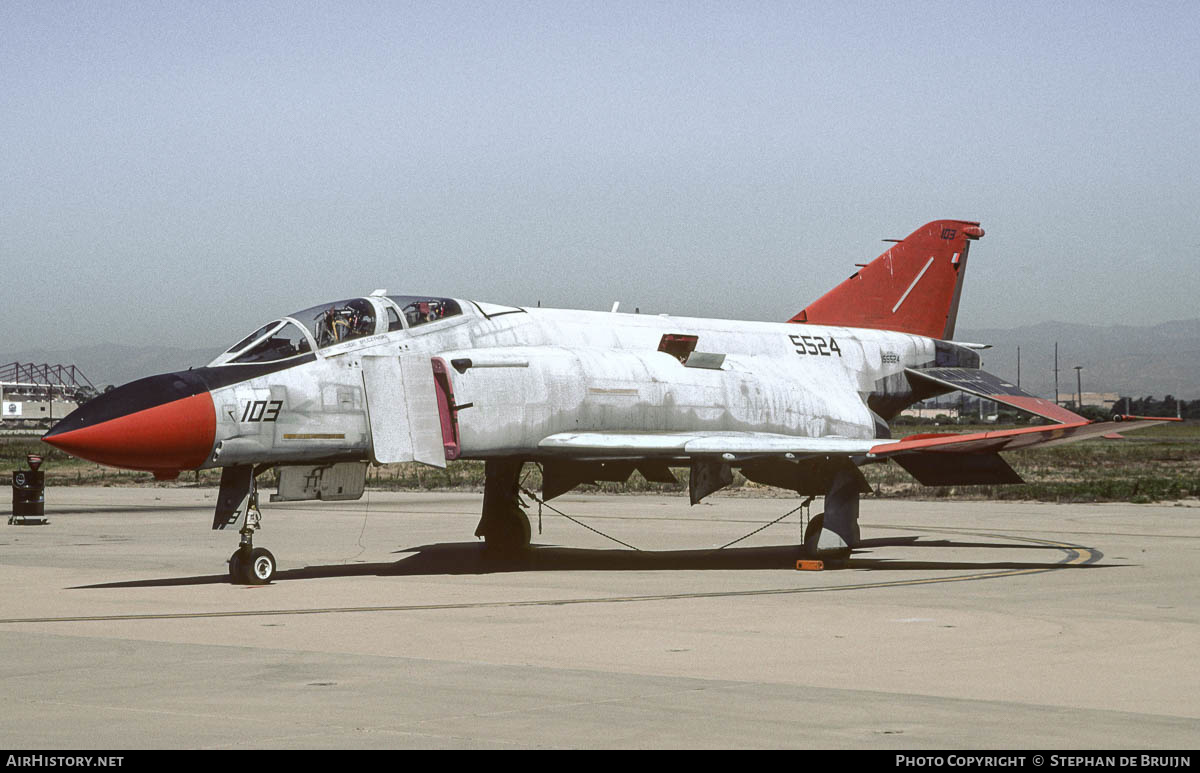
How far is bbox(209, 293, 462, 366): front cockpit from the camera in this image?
15664mm

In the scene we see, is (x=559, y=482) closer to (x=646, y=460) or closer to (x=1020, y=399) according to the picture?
(x=646, y=460)

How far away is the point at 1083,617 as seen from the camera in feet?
40.2

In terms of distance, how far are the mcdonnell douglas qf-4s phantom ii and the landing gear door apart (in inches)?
0.9

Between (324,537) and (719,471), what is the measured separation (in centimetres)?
873

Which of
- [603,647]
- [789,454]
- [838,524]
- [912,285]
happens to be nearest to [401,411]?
[789,454]

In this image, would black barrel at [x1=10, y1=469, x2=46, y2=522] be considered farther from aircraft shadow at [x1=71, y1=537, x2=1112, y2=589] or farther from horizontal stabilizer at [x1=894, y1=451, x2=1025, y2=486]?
horizontal stabilizer at [x1=894, y1=451, x2=1025, y2=486]

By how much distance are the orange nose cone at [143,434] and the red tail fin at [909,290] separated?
40.1 ft

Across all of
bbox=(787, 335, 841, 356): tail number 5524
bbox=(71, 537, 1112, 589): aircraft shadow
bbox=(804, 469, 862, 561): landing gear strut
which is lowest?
bbox=(71, 537, 1112, 589): aircraft shadow

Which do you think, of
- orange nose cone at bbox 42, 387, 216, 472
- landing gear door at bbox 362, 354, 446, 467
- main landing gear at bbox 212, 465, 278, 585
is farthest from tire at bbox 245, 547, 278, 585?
landing gear door at bbox 362, 354, 446, 467

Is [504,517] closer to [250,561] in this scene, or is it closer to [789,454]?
[789,454]

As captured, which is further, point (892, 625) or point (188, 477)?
point (188, 477)

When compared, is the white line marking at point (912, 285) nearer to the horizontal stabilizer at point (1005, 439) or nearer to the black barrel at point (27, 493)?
the horizontal stabilizer at point (1005, 439)

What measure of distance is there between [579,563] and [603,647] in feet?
27.4

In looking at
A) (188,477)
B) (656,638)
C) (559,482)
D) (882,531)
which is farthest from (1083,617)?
(188,477)
